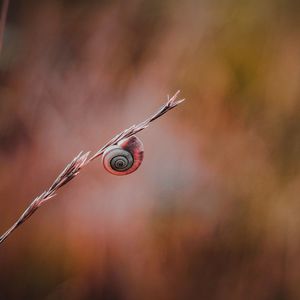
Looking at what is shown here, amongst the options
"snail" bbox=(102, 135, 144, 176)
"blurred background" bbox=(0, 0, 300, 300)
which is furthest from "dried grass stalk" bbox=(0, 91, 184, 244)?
"blurred background" bbox=(0, 0, 300, 300)

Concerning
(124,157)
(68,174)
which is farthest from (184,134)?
(68,174)

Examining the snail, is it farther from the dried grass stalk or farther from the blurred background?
the blurred background

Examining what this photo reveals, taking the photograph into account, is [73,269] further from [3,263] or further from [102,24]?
[102,24]

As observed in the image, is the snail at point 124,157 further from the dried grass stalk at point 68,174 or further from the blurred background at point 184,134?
the blurred background at point 184,134

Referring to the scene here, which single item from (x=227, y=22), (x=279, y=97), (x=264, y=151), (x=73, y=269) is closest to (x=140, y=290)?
(x=73, y=269)

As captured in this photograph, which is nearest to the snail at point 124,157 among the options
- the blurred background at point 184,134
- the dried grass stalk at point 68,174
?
the dried grass stalk at point 68,174

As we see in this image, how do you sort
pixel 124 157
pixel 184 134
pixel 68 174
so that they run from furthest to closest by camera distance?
pixel 184 134 < pixel 124 157 < pixel 68 174

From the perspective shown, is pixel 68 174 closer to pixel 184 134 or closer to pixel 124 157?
pixel 124 157
